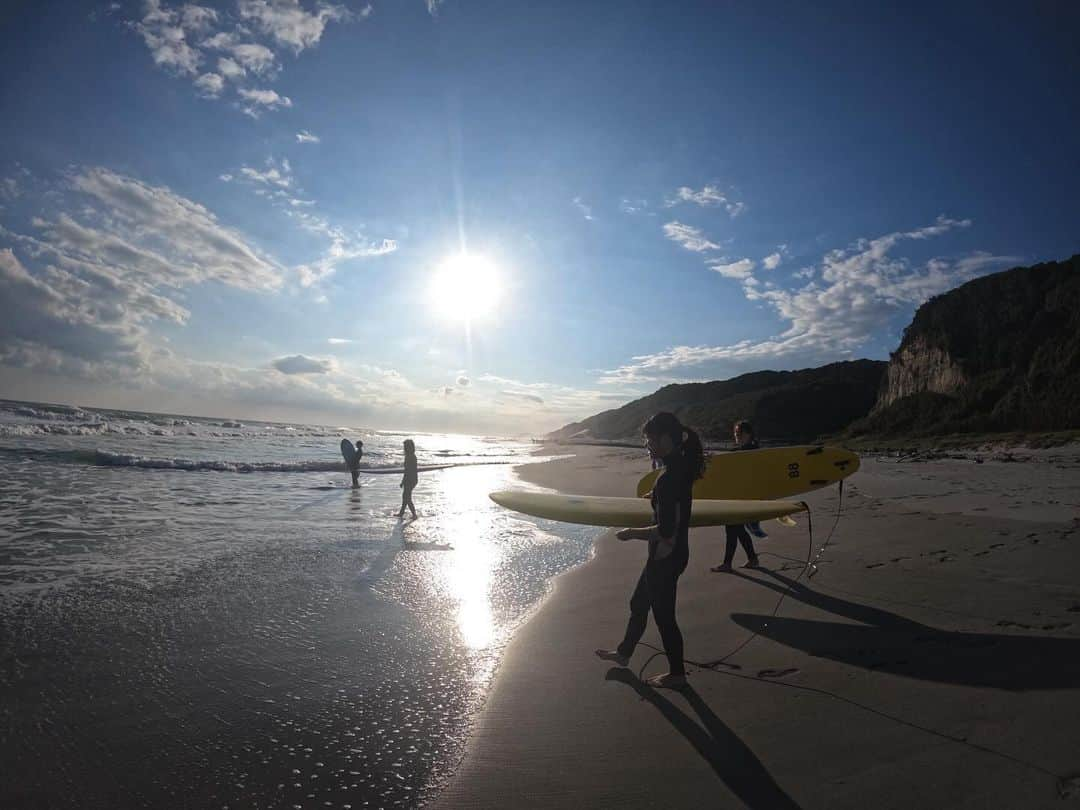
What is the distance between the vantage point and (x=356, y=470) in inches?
626

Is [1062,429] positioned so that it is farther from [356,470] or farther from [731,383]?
[731,383]

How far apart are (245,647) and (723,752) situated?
3.51 meters

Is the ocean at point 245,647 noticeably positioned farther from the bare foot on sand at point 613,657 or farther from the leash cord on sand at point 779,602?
the leash cord on sand at point 779,602

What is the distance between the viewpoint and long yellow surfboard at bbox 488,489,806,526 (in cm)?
487

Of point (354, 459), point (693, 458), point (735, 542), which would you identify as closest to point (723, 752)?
point (693, 458)

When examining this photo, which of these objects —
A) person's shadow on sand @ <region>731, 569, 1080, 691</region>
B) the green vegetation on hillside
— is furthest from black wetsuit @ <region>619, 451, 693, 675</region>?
the green vegetation on hillside

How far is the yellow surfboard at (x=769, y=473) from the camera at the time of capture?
6.93m

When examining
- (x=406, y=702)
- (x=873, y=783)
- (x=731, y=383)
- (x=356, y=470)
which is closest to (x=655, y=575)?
(x=873, y=783)

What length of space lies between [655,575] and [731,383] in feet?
355

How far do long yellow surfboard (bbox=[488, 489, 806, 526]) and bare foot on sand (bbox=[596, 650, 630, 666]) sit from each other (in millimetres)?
1419

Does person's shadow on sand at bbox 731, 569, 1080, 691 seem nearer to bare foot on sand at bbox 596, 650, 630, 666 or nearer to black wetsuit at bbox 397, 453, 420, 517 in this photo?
bare foot on sand at bbox 596, 650, 630, 666

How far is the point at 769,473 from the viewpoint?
7000 mm

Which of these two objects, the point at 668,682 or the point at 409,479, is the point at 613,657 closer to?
the point at 668,682

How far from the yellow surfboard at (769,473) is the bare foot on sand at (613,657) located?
350 cm
